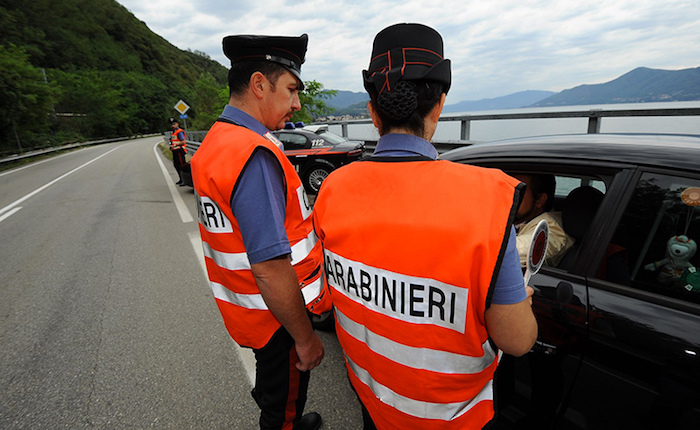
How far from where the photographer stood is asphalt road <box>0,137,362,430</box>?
211 cm

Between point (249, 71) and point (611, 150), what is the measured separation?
5.17ft

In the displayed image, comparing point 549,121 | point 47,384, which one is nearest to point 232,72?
point 47,384

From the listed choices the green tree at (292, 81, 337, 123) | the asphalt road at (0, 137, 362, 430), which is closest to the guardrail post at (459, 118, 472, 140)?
the asphalt road at (0, 137, 362, 430)

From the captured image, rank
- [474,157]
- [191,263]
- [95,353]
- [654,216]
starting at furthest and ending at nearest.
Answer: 1. [191,263]
2. [95,353]
3. [474,157]
4. [654,216]

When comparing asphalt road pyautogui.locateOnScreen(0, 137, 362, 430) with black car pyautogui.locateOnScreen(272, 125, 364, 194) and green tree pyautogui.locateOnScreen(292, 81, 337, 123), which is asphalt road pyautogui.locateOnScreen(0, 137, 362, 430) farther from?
green tree pyautogui.locateOnScreen(292, 81, 337, 123)

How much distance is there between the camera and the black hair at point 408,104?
89 cm

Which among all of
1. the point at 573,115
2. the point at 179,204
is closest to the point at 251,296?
the point at 573,115

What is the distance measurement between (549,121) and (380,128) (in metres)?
6.10

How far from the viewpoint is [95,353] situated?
2.69m

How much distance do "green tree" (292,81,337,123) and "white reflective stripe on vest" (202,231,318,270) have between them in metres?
13.7

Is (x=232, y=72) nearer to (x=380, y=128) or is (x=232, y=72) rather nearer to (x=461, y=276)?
(x=380, y=128)

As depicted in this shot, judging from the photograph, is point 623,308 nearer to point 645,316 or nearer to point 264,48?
point 645,316

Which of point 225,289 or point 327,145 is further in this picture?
point 327,145

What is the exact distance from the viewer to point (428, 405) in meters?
0.96
